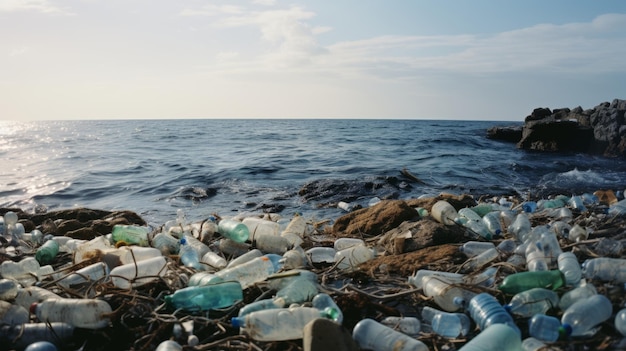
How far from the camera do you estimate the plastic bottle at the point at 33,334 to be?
85.9 inches

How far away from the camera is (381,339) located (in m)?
2.12

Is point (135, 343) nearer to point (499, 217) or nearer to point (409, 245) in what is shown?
point (409, 245)

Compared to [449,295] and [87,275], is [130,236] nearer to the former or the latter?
[87,275]

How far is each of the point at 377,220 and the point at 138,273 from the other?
7.96 feet

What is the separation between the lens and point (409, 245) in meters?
3.68

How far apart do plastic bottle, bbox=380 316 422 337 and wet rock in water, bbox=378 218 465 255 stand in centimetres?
133

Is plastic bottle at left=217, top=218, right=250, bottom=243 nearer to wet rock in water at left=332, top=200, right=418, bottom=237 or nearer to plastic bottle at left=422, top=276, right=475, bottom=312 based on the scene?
wet rock in water at left=332, top=200, right=418, bottom=237

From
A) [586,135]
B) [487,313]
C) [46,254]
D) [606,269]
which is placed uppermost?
[586,135]

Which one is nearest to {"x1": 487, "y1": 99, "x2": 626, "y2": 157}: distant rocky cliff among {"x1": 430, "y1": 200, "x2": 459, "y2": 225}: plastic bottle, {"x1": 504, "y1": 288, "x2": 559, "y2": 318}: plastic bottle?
{"x1": 430, "y1": 200, "x2": 459, "y2": 225}: plastic bottle

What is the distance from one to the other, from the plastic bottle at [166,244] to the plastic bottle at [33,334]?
59.5 inches

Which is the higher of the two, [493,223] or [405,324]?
[493,223]

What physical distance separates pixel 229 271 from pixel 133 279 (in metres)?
0.55

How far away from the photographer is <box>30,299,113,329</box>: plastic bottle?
231cm

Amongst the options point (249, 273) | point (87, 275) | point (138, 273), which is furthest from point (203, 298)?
point (87, 275)
